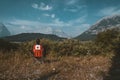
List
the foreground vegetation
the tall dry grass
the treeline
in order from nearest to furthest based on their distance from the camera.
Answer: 1. the tall dry grass
2. the foreground vegetation
3. the treeline

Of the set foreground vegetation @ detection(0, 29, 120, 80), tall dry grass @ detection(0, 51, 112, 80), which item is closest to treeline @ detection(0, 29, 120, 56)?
foreground vegetation @ detection(0, 29, 120, 80)

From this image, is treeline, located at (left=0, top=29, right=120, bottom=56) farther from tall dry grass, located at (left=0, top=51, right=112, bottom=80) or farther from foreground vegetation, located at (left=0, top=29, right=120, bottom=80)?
tall dry grass, located at (left=0, top=51, right=112, bottom=80)

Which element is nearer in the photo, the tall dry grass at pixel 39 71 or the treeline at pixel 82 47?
the tall dry grass at pixel 39 71

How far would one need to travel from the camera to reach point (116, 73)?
12.8 meters

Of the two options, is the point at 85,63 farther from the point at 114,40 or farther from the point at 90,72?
the point at 114,40

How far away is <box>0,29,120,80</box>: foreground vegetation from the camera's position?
11.5 meters

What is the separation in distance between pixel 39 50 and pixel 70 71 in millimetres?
2901

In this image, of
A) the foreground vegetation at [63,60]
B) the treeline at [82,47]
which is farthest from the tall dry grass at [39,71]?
the treeline at [82,47]

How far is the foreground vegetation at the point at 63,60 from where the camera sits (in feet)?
37.6

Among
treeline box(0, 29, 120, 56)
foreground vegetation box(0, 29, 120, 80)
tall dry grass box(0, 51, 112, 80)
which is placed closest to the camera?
tall dry grass box(0, 51, 112, 80)

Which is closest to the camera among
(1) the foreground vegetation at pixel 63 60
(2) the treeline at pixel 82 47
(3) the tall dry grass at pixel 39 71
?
(3) the tall dry grass at pixel 39 71

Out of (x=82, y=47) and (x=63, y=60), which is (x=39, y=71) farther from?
(x=82, y=47)

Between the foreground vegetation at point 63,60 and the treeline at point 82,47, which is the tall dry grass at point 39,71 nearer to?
the foreground vegetation at point 63,60

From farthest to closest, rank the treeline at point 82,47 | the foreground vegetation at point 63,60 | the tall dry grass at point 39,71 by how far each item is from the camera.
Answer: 1. the treeline at point 82,47
2. the foreground vegetation at point 63,60
3. the tall dry grass at point 39,71
